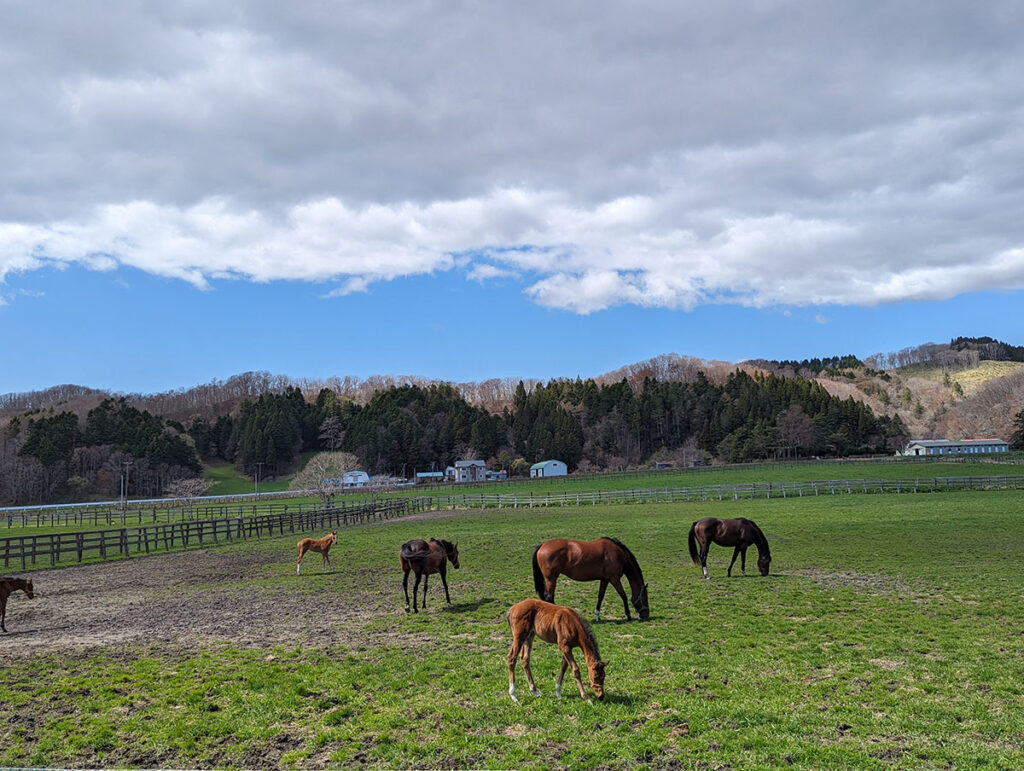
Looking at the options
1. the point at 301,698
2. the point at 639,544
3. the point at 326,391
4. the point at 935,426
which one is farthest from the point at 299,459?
the point at 935,426

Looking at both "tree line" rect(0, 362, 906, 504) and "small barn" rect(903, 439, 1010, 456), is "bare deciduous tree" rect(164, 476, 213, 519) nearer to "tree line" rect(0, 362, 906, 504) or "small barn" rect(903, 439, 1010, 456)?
"tree line" rect(0, 362, 906, 504)

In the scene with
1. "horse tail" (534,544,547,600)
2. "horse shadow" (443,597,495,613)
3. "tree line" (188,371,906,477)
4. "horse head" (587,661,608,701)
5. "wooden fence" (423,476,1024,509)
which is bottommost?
"wooden fence" (423,476,1024,509)

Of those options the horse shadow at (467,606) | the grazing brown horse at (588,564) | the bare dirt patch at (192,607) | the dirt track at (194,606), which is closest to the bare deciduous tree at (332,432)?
the dirt track at (194,606)

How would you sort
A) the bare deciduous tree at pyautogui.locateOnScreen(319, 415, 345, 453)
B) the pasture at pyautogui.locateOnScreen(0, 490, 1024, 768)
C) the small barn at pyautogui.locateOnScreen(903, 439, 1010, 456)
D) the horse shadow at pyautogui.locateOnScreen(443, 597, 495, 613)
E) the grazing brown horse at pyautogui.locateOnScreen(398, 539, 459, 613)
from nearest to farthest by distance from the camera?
the pasture at pyautogui.locateOnScreen(0, 490, 1024, 768) < the horse shadow at pyautogui.locateOnScreen(443, 597, 495, 613) < the grazing brown horse at pyautogui.locateOnScreen(398, 539, 459, 613) < the small barn at pyautogui.locateOnScreen(903, 439, 1010, 456) < the bare deciduous tree at pyautogui.locateOnScreen(319, 415, 345, 453)

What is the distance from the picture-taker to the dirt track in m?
11.2

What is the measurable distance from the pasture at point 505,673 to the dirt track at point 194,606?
10 cm

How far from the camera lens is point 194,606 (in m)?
14.2

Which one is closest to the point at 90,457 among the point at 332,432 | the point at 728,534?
the point at 332,432

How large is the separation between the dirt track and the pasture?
0.10 m

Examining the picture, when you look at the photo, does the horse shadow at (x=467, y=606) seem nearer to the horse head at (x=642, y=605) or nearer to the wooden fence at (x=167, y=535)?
the horse head at (x=642, y=605)

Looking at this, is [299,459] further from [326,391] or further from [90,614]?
[90,614]

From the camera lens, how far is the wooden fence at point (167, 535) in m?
24.2

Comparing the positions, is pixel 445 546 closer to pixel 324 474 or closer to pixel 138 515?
pixel 138 515

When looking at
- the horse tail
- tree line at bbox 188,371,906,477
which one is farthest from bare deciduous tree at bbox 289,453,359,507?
the horse tail
